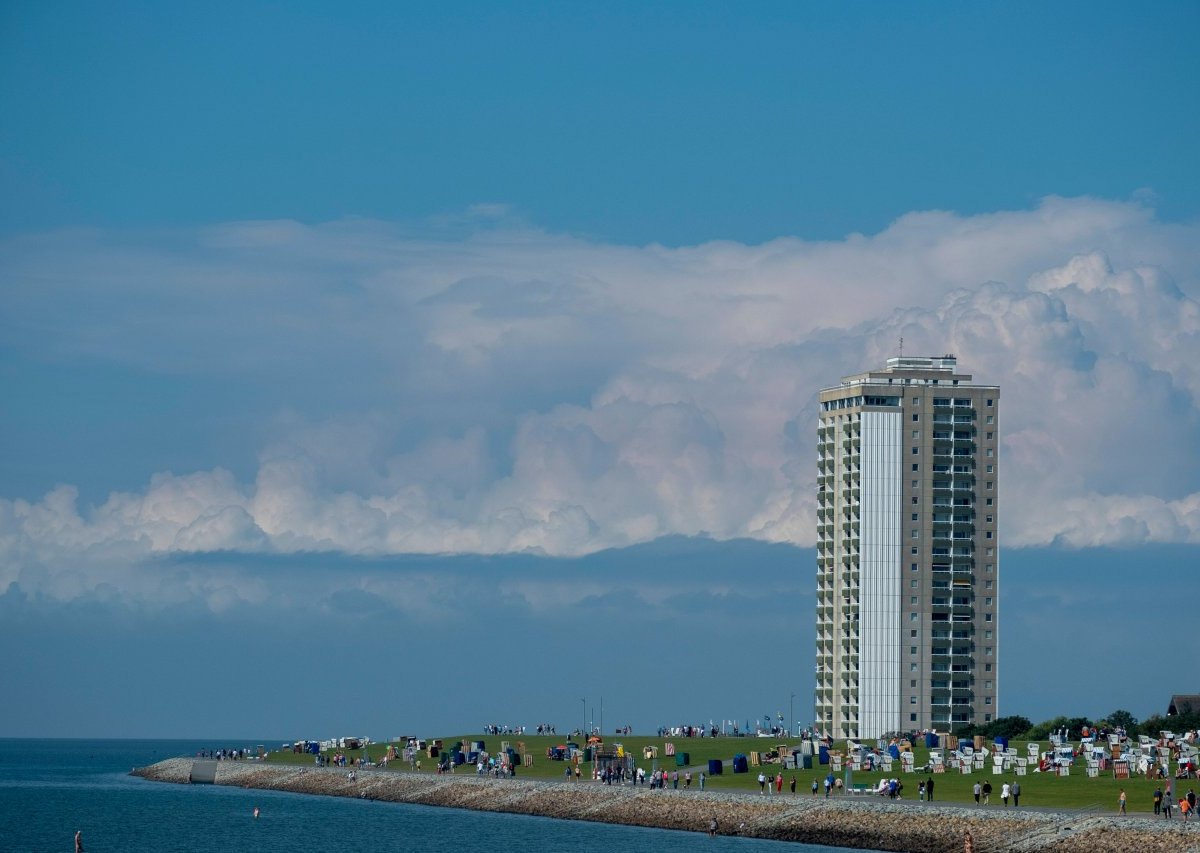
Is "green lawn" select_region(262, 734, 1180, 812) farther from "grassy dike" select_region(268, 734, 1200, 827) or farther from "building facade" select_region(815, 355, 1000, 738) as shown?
"building facade" select_region(815, 355, 1000, 738)

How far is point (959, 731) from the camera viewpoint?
563 ft

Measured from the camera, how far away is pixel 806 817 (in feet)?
352

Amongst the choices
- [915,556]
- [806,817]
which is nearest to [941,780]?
[806,817]

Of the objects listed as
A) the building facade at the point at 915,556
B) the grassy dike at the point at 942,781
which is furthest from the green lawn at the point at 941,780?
the building facade at the point at 915,556

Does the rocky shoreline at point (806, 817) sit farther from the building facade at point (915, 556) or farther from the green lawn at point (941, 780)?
the building facade at point (915, 556)

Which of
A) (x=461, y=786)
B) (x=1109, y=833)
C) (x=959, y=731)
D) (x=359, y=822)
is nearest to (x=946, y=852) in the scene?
(x=1109, y=833)

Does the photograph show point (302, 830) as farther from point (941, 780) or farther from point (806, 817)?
point (941, 780)

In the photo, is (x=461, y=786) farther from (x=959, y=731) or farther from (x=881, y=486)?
(x=881, y=486)

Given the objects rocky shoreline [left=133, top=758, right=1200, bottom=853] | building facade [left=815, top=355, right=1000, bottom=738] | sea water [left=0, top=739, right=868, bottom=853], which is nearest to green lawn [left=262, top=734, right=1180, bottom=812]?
rocky shoreline [left=133, top=758, right=1200, bottom=853]

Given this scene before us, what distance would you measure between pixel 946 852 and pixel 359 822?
51644mm

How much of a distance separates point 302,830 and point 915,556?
8328 centimetres

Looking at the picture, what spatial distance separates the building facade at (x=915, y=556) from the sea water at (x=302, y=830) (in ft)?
185

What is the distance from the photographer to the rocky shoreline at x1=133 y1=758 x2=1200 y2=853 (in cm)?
8531

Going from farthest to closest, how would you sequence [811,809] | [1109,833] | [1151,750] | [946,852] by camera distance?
[1151,750]
[811,809]
[946,852]
[1109,833]
